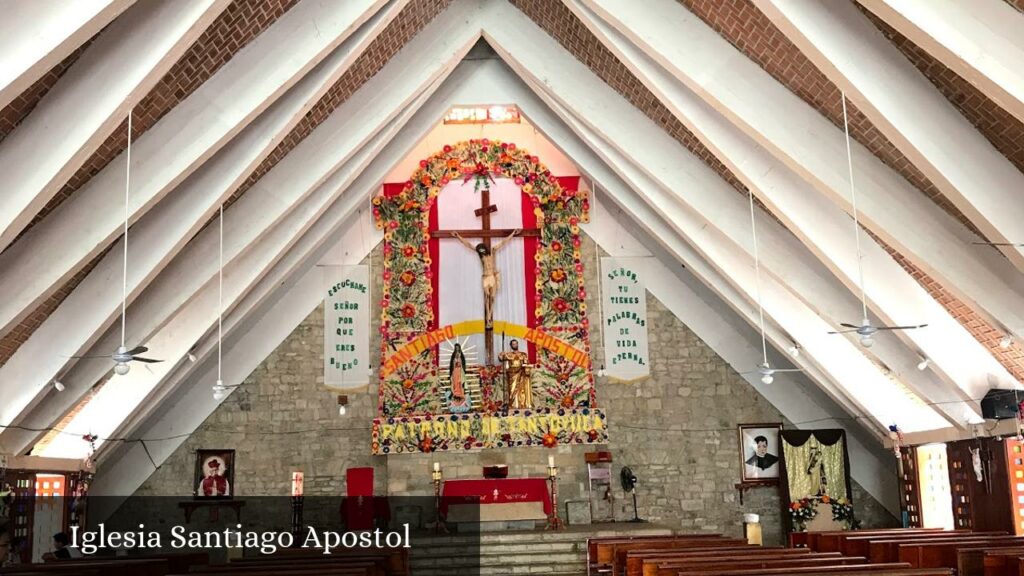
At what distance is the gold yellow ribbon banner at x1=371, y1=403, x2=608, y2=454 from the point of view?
1586cm

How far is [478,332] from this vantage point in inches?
650

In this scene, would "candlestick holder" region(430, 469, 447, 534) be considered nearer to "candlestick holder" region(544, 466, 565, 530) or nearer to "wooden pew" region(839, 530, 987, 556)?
"candlestick holder" region(544, 466, 565, 530)

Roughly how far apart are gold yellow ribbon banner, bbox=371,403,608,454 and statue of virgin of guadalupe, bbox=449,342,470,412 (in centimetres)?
17

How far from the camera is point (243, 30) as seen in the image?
9172 mm

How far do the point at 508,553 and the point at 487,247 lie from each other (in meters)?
4.86

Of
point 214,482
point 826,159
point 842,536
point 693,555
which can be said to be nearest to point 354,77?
point 826,159

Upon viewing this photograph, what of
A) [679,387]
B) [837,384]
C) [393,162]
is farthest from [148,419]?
[837,384]

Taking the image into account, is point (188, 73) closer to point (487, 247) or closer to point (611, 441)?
point (487, 247)

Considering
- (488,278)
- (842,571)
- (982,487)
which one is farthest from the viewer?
(488,278)

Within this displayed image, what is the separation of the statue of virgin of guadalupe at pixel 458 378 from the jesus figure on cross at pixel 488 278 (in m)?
0.59

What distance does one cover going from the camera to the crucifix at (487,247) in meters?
16.4

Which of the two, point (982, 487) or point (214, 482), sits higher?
point (214, 482)

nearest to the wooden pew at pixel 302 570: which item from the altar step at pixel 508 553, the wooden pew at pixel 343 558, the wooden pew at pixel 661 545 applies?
the wooden pew at pixel 343 558

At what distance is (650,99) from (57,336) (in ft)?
21.5
